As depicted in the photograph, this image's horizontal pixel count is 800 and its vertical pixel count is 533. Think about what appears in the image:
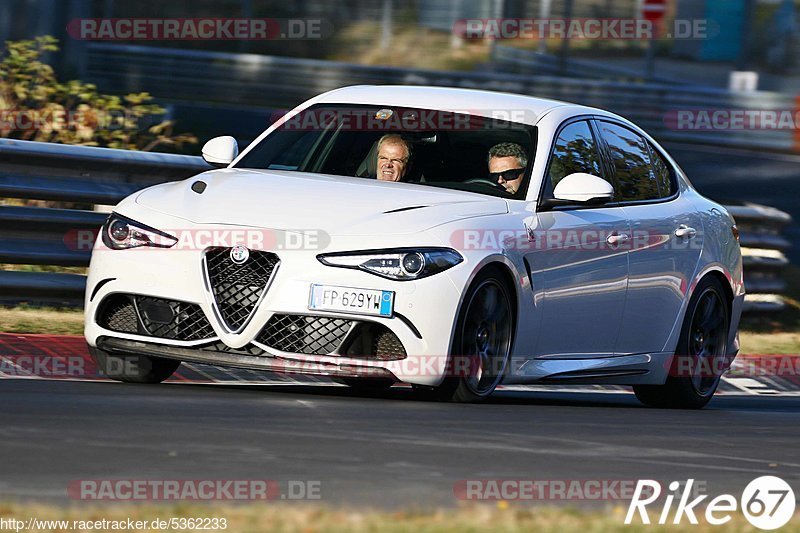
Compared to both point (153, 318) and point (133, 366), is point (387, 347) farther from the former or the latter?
point (133, 366)

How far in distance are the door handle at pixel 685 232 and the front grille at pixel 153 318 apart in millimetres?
3104

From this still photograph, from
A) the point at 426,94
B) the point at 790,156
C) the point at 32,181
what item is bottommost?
the point at 790,156

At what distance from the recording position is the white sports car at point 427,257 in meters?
7.40

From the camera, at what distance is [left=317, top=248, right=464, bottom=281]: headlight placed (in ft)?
24.1

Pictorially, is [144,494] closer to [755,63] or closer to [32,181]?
[32,181]

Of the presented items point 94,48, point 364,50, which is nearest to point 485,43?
point 364,50

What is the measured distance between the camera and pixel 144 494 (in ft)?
16.5

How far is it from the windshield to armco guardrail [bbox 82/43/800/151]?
16.3 meters

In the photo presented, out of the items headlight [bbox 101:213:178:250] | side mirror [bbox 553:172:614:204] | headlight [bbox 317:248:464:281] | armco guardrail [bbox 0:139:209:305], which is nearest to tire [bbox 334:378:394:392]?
side mirror [bbox 553:172:614:204]

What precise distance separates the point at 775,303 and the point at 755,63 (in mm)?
14103

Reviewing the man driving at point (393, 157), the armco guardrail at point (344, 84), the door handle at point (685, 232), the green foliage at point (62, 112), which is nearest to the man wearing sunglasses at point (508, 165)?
the man driving at point (393, 157)

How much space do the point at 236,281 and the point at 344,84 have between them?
1900 centimetres

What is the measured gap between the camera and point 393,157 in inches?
338

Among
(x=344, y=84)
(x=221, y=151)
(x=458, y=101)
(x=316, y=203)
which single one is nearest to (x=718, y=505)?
(x=316, y=203)
